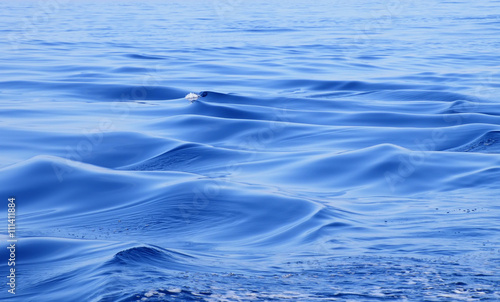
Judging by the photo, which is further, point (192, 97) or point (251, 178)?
point (192, 97)

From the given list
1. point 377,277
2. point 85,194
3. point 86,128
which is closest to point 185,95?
point 86,128

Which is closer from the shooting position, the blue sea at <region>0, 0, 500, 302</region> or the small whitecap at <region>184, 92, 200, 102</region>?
the blue sea at <region>0, 0, 500, 302</region>

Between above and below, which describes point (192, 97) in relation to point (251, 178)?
above

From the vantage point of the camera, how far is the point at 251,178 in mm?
7789

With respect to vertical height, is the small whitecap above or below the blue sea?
above

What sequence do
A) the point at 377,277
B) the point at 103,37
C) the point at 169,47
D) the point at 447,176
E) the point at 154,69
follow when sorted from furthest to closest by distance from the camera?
the point at 103,37
the point at 169,47
the point at 154,69
the point at 447,176
the point at 377,277

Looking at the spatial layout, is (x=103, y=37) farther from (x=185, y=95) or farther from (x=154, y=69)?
(x=185, y=95)

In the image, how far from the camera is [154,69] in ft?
58.1

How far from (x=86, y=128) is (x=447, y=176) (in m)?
5.09

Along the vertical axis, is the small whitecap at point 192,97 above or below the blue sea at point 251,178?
above

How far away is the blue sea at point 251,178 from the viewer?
4633 millimetres

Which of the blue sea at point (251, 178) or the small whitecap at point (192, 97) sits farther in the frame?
the small whitecap at point (192, 97)

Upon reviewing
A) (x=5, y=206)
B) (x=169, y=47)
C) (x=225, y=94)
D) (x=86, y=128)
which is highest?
(x=169, y=47)

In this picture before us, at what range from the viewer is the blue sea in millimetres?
4633
